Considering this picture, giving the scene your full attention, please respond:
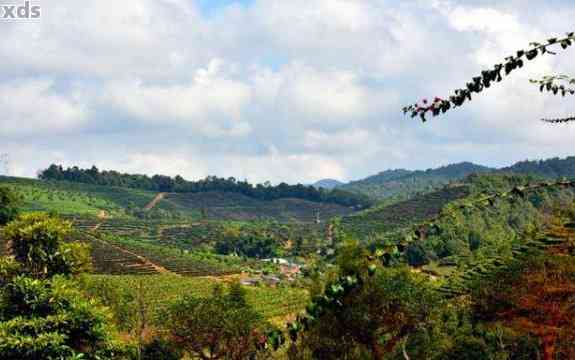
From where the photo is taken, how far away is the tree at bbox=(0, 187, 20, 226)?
114 metres

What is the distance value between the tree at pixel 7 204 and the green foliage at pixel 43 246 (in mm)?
63448

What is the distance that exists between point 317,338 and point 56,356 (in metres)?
15.5

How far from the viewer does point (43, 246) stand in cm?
5400

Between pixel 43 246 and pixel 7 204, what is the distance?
231ft

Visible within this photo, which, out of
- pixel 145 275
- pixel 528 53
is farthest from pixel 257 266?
pixel 528 53

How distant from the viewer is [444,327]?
48469 millimetres

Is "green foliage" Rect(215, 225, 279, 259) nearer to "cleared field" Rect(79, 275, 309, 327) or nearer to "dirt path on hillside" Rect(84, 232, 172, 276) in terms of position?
"dirt path on hillside" Rect(84, 232, 172, 276)

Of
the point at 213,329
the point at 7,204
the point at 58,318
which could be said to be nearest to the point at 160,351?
the point at 213,329

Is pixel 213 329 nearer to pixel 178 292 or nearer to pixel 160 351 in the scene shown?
pixel 160 351

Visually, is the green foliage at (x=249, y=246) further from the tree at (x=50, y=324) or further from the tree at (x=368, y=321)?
the tree at (x=50, y=324)

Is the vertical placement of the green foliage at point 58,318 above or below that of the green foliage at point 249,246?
above

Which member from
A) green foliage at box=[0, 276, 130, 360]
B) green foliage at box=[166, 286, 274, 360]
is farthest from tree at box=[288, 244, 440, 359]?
green foliage at box=[0, 276, 130, 360]

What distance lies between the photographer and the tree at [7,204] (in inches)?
4493

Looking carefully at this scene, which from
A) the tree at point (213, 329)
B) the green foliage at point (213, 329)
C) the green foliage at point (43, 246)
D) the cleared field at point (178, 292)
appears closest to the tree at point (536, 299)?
the green foliage at point (213, 329)
